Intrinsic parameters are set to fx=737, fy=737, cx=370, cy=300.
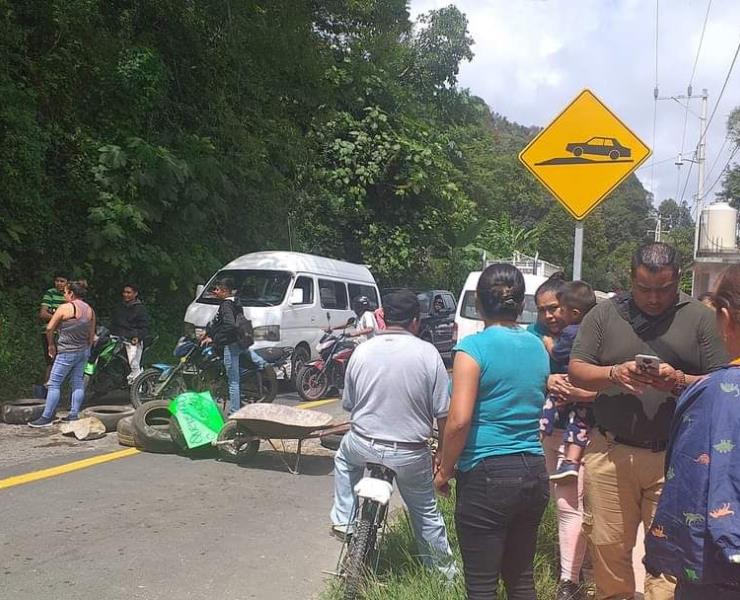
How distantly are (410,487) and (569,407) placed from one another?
1.06 meters

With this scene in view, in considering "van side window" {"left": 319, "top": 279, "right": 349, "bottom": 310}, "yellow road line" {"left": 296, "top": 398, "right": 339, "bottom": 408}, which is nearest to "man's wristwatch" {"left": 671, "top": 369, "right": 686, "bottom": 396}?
"yellow road line" {"left": 296, "top": 398, "right": 339, "bottom": 408}

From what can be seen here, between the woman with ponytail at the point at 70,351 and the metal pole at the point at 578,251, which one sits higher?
the metal pole at the point at 578,251


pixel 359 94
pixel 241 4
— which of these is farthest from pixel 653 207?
pixel 241 4

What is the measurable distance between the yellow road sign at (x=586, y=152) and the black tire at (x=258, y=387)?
516cm

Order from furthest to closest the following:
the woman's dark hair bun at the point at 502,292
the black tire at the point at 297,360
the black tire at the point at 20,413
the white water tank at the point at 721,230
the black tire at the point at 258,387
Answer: the white water tank at the point at 721,230, the black tire at the point at 297,360, the black tire at the point at 258,387, the black tire at the point at 20,413, the woman's dark hair bun at the point at 502,292

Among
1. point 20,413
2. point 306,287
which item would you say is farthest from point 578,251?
point 306,287

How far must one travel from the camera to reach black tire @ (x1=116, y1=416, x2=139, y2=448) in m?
7.56

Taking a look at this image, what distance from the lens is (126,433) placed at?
7625mm

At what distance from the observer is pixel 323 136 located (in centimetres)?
1894

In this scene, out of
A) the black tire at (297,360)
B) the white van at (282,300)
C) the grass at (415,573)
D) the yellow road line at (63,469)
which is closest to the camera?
the grass at (415,573)

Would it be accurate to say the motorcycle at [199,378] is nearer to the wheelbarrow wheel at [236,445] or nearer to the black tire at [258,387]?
the black tire at [258,387]

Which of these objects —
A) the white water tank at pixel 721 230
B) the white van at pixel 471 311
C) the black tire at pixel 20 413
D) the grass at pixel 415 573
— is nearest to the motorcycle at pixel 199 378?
the black tire at pixel 20 413

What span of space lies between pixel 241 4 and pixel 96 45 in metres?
3.04

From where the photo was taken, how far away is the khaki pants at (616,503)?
10.5 ft
